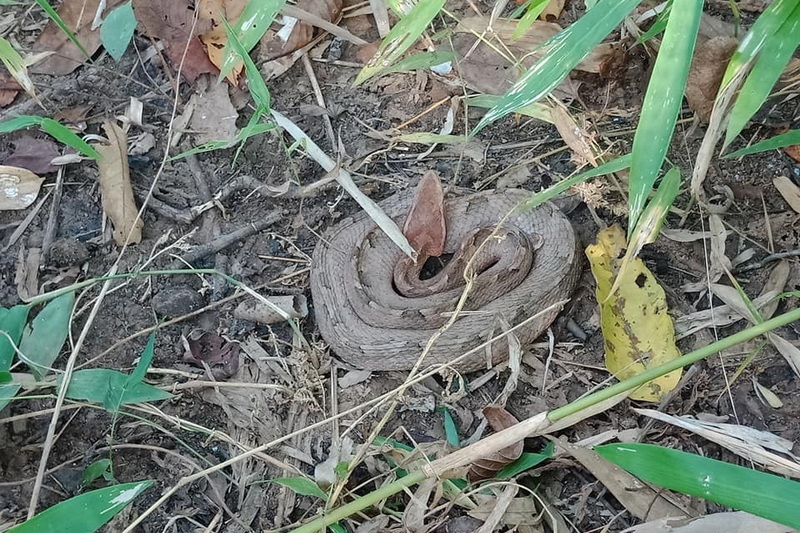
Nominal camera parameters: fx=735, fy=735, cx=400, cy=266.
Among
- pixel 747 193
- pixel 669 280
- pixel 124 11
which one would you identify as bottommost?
pixel 669 280

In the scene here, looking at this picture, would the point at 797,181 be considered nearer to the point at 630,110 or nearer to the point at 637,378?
the point at 630,110

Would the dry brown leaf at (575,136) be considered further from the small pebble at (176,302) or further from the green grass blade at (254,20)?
the small pebble at (176,302)

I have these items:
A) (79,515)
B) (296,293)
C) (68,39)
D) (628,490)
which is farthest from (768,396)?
(68,39)

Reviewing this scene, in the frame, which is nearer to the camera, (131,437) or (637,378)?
(637,378)

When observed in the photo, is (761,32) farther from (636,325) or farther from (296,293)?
(296,293)

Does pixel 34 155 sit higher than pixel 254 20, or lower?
lower

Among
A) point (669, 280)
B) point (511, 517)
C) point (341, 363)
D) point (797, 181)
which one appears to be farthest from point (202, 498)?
point (797, 181)

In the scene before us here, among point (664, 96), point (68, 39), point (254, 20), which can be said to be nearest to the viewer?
point (664, 96)
